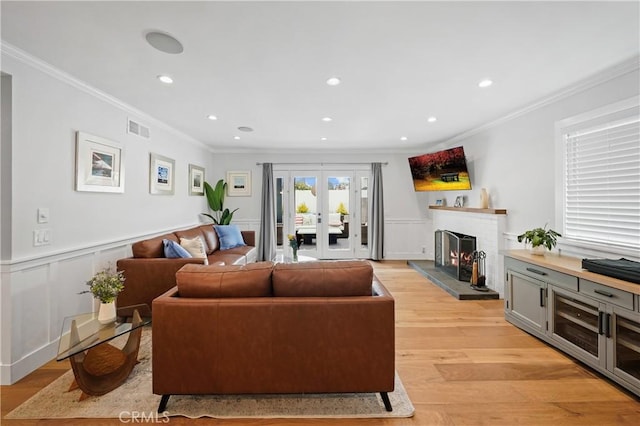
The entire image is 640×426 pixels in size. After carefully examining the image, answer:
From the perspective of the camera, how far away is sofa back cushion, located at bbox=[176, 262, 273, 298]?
1800 millimetres

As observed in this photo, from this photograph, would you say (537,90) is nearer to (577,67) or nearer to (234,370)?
(577,67)

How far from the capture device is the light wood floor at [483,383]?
1.78m

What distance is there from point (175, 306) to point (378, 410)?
1.44 metres

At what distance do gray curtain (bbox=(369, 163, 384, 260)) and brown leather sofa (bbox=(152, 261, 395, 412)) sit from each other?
4531 mm

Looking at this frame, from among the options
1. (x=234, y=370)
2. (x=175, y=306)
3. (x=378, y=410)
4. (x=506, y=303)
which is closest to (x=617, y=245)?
(x=506, y=303)

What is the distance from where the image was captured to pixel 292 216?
6383mm

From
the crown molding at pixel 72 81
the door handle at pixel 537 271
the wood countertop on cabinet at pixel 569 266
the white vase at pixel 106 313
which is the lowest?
the white vase at pixel 106 313

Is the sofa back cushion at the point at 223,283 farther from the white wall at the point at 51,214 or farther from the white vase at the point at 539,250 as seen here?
the white vase at the point at 539,250

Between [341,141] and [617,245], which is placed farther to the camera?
[341,141]

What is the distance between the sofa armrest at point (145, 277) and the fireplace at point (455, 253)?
4004 mm

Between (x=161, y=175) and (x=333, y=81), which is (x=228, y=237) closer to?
(x=161, y=175)

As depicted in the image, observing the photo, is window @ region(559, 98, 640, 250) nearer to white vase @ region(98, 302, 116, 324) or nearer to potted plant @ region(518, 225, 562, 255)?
potted plant @ region(518, 225, 562, 255)

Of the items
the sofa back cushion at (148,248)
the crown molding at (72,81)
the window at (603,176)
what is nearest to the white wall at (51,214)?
the crown molding at (72,81)

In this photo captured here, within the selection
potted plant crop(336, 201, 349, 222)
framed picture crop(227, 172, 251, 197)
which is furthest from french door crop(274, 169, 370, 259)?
framed picture crop(227, 172, 251, 197)
